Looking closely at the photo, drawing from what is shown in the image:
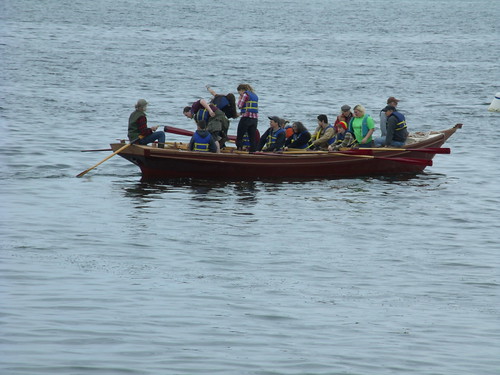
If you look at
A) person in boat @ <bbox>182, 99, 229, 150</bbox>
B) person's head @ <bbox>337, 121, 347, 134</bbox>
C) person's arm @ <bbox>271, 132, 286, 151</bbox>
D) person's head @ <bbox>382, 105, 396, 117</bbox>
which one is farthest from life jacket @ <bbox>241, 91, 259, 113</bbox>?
person's head @ <bbox>382, 105, 396, 117</bbox>

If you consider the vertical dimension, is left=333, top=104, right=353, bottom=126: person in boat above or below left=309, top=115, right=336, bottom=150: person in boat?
above

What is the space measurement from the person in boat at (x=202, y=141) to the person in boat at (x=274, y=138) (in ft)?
4.65

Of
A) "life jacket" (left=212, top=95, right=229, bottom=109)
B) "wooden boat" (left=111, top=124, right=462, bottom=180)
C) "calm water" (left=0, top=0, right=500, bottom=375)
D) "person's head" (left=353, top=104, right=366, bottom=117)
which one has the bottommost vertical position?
"calm water" (left=0, top=0, right=500, bottom=375)

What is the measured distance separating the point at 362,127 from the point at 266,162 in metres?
2.64

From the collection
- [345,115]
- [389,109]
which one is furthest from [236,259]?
[389,109]

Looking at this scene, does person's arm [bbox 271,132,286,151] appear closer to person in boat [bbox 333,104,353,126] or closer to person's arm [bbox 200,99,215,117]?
person in boat [bbox 333,104,353,126]

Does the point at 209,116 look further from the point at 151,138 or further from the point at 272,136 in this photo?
the point at 272,136

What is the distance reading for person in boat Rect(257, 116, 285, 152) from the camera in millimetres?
22891

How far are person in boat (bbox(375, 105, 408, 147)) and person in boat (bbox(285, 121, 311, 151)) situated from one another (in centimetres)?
199

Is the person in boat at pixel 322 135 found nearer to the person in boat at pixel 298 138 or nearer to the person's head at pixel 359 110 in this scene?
the person in boat at pixel 298 138

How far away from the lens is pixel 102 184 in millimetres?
22906

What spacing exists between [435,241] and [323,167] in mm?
5473

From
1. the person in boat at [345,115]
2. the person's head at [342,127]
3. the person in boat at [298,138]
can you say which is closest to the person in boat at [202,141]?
the person in boat at [298,138]

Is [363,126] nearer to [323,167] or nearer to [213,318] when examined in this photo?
[323,167]
